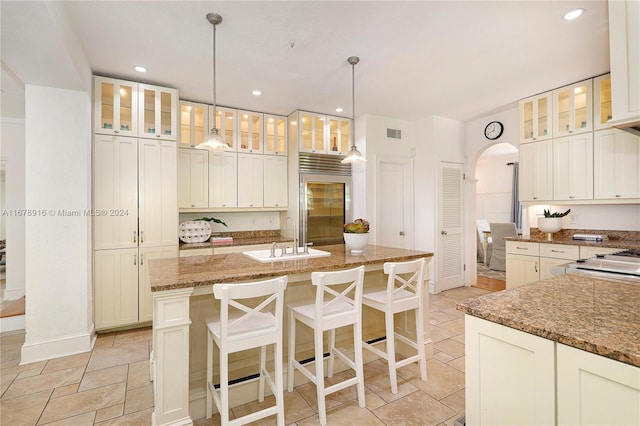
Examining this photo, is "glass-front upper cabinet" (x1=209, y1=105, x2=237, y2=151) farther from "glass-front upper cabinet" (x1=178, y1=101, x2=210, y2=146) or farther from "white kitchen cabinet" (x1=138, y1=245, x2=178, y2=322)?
"white kitchen cabinet" (x1=138, y1=245, x2=178, y2=322)

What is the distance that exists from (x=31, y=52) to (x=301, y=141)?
2.90 m

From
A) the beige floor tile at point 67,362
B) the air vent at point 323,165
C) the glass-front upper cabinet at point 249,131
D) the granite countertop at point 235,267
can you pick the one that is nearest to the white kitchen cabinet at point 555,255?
the granite countertop at point 235,267

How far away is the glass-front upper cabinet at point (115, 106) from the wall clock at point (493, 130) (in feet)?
16.2

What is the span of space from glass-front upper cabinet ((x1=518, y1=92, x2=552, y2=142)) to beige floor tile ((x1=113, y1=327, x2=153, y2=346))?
17.2 feet

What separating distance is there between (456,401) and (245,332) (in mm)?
1581

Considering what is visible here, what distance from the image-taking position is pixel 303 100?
4.12 meters

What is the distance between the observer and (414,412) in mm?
2061

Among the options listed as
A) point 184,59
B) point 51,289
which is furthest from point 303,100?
point 51,289

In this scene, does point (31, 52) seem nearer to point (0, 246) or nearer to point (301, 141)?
point (301, 141)

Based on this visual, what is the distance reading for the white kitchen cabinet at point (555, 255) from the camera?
347 centimetres

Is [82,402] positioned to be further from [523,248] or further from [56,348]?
[523,248]

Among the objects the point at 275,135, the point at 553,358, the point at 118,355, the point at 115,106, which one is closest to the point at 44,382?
the point at 118,355

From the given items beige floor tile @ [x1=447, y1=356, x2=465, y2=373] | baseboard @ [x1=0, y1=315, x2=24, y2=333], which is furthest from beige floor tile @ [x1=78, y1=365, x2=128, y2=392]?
beige floor tile @ [x1=447, y1=356, x2=465, y2=373]

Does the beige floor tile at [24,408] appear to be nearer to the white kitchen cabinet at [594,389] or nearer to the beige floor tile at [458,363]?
the white kitchen cabinet at [594,389]
